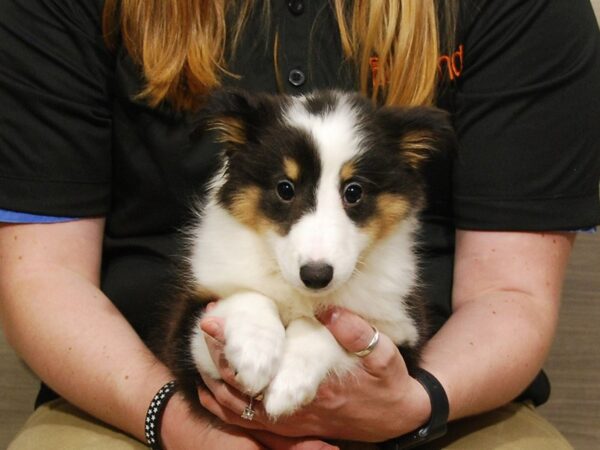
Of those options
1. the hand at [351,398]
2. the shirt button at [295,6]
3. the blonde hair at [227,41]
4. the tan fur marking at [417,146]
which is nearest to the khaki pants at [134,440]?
the hand at [351,398]

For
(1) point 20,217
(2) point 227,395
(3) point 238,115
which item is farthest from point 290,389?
(1) point 20,217

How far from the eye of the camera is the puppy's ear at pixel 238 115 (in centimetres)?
161

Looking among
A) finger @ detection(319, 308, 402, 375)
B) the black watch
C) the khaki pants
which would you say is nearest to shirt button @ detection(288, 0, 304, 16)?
finger @ detection(319, 308, 402, 375)

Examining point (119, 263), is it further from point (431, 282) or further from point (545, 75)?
point (545, 75)

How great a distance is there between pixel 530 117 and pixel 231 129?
0.72m

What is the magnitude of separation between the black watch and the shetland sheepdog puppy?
5cm

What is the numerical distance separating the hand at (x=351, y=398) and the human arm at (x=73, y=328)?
0.85 feet

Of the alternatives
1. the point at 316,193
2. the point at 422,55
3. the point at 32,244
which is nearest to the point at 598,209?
the point at 422,55

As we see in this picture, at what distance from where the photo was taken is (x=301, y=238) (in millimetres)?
1485

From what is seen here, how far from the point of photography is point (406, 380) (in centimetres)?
166

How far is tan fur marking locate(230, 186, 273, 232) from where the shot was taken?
163cm

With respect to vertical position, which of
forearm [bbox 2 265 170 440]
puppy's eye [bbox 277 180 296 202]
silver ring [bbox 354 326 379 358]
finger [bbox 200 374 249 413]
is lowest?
forearm [bbox 2 265 170 440]

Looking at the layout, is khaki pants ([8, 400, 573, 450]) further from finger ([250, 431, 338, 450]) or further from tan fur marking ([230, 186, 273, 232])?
tan fur marking ([230, 186, 273, 232])

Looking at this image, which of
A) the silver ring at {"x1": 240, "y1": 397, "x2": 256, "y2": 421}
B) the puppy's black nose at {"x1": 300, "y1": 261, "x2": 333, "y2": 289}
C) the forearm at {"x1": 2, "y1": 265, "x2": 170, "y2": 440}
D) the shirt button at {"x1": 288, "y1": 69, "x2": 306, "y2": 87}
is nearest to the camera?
the puppy's black nose at {"x1": 300, "y1": 261, "x2": 333, "y2": 289}
